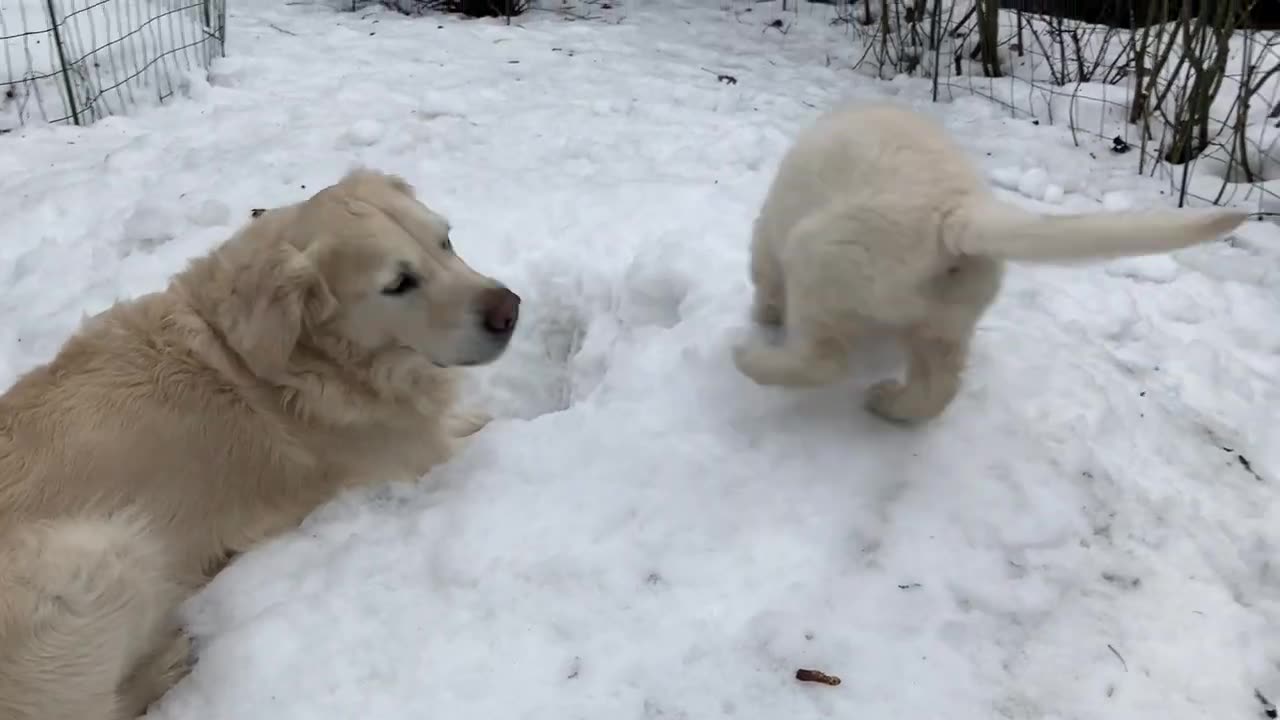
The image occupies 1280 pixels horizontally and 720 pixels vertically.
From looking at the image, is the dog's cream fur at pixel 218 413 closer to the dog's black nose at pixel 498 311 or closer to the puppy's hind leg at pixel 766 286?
the dog's black nose at pixel 498 311

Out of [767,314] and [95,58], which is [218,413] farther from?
[95,58]

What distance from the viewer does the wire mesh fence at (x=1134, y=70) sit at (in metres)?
3.52

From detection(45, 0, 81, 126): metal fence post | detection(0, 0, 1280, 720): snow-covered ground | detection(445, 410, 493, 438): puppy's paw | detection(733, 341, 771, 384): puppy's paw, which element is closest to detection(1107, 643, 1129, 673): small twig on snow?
detection(0, 0, 1280, 720): snow-covered ground

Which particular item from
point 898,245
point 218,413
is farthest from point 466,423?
point 898,245

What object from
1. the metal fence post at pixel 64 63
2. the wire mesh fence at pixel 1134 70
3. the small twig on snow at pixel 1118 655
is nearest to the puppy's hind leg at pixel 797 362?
the small twig on snow at pixel 1118 655

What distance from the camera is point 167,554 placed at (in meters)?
2.04

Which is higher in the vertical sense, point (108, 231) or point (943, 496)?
point (108, 231)

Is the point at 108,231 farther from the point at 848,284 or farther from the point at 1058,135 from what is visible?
the point at 1058,135

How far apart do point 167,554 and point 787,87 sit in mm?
4028

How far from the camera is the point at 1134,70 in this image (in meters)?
4.37

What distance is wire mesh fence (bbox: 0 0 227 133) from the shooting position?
4.46m

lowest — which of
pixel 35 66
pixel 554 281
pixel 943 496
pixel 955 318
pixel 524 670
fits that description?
pixel 524 670

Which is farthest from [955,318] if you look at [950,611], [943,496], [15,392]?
[15,392]

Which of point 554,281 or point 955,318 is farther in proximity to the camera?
point 554,281
